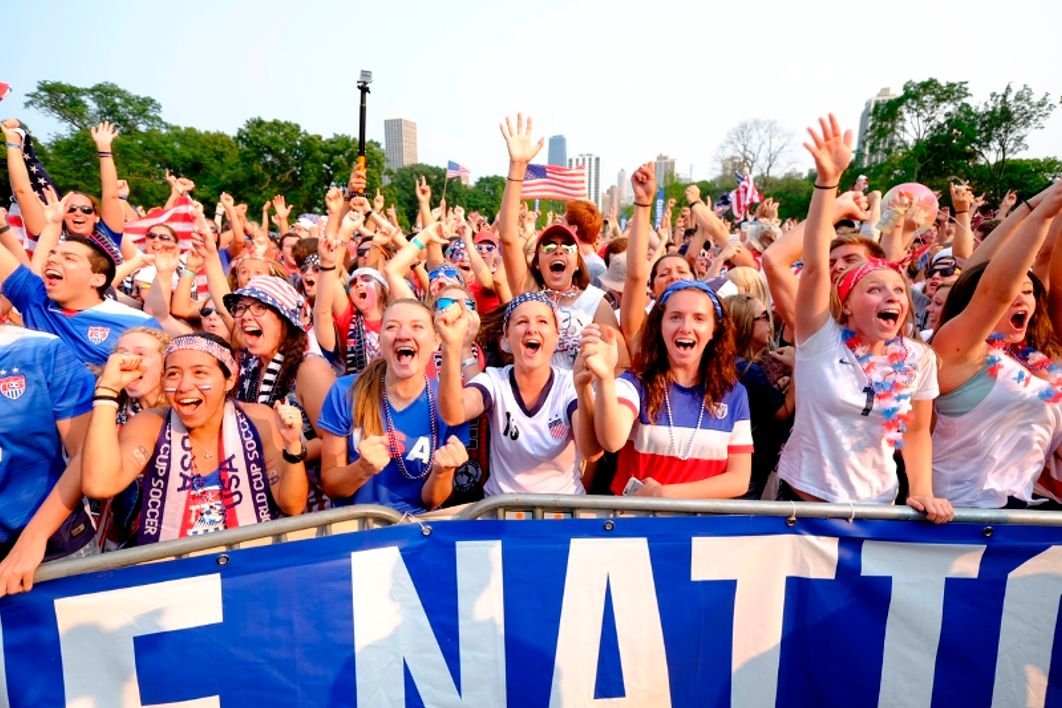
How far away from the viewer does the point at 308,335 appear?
404 centimetres

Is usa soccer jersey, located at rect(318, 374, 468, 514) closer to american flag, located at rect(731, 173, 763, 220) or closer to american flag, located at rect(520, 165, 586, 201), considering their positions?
american flag, located at rect(520, 165, 586, 201)

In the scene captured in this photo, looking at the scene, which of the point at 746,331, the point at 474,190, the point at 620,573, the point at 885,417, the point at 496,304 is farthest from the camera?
the point at 474,190

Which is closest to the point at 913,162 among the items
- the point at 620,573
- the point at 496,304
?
the point at 496,304

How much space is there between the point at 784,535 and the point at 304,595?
1850mm

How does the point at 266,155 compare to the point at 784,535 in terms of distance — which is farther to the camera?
the point at 266,155

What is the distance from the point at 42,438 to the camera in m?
2.58

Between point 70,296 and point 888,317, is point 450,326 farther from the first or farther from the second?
point 70,296

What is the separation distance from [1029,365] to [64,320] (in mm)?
5133

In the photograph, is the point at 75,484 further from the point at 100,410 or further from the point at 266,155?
the point at 266,155

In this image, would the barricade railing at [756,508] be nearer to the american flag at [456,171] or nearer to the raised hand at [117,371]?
the raised hand at [117,371]

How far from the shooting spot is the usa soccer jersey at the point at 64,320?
3695mm

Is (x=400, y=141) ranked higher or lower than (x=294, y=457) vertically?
higher

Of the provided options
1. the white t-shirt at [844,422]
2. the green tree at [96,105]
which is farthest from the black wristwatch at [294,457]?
the green tree at [96,105]

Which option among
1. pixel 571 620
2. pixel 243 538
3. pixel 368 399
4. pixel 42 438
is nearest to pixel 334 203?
pixel 368 399
